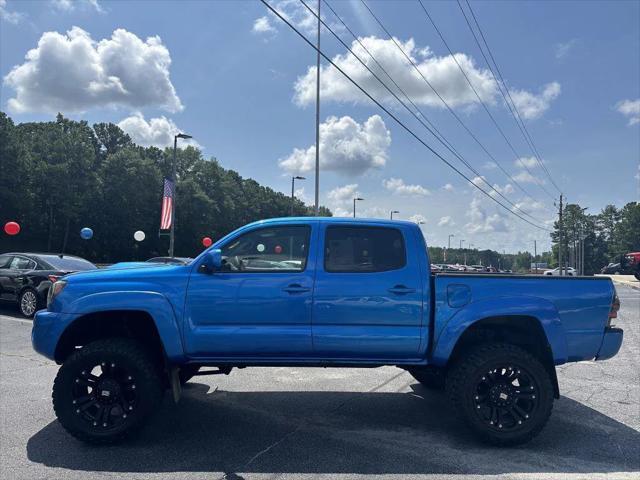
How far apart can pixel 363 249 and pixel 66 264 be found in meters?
9.55

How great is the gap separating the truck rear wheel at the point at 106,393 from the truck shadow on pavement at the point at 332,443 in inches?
6.8

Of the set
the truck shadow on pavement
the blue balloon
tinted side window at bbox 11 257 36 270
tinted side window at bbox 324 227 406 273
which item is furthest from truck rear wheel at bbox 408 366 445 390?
the blue balloon

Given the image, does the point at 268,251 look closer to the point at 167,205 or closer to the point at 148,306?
the point at 148,306

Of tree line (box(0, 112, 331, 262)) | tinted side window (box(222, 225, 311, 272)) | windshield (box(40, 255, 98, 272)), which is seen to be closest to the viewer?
tinted side window (box(222, 225, 311, 272))

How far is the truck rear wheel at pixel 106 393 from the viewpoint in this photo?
4.49 meters

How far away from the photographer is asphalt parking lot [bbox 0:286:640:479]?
4094 millimetres

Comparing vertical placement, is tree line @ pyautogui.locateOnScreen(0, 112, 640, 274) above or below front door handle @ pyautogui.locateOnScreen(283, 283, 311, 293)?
above

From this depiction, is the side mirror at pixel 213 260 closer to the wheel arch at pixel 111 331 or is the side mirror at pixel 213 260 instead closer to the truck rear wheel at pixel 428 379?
the wheel arch at pixel 111 331

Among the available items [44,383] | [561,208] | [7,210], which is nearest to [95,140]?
[7,210]

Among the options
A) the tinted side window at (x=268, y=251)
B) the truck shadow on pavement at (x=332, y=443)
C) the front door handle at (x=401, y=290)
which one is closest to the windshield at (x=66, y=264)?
the truck shadow on pavement at (x=332, y=443)

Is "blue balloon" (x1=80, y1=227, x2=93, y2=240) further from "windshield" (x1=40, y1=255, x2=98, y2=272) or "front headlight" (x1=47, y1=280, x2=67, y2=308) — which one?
"front headlight" (x1=47, y1=280, x2=67, y2=308)

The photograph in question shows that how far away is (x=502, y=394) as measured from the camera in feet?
15.4

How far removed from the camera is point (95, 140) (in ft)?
218

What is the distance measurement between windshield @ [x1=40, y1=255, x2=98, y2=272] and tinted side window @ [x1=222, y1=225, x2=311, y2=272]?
8195 mm
